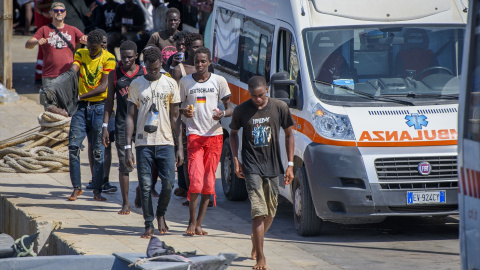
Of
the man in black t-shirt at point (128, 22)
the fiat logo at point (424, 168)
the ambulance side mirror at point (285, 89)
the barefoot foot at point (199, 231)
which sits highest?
the man in black t-shirt at point (128, 22)

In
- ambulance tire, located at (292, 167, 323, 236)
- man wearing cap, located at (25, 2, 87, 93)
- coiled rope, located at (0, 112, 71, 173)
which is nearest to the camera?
ambulance tire, located at (292, 167, 323, 236)

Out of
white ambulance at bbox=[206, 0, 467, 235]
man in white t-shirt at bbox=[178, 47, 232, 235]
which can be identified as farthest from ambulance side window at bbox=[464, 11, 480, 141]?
man in white t-shirt at bbox=[178, 47, 232, 235]

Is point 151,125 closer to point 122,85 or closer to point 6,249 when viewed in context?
point 122,85

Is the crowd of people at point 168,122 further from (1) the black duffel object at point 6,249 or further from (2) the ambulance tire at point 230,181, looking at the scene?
(1) the black duffel object at point 6,249

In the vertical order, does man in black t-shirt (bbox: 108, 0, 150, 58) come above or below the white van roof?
above

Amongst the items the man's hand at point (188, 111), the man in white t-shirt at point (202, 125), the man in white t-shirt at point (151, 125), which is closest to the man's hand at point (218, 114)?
the man in white t-shirt at point (202, 125)

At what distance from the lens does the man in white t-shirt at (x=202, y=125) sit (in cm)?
875

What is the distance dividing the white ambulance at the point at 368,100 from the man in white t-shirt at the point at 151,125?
3.68 feet

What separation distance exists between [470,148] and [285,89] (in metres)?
3.40

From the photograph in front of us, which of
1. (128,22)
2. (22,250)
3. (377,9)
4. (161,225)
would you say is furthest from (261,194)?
(128,22)

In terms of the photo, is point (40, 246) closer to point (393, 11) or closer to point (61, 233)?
point (61, 233)

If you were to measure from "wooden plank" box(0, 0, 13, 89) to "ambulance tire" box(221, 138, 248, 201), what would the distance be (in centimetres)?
794

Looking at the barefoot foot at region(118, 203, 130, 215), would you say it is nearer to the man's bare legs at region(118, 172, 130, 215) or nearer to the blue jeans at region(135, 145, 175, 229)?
the man's bare legs at region(118, 172, 130, 215)

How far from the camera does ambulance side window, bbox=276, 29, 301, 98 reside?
29.4 ft
